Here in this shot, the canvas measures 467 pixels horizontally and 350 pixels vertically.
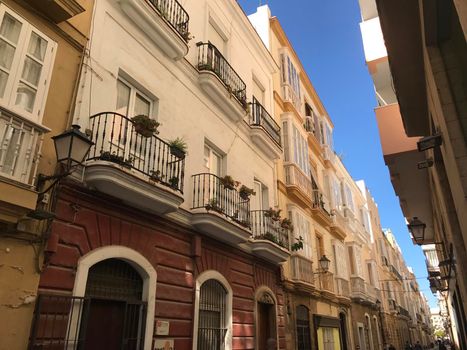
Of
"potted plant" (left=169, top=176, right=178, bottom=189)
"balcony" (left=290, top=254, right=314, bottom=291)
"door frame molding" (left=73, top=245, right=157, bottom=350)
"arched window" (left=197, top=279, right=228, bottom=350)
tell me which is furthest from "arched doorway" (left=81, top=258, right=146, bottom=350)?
"balcony" (left=290, top=254, right=314, bottom=291)

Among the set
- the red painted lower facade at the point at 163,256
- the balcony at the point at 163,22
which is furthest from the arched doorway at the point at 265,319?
the balcony at the point at 163,22

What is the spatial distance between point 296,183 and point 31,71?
10.6 metres

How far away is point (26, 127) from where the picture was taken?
4.84 m

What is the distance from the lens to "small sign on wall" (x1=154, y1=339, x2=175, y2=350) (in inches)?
259

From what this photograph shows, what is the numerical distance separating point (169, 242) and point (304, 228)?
8165 mm

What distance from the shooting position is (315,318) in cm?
1410

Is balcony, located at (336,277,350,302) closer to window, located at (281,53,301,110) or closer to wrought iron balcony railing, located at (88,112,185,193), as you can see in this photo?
window, located at (281,53,301,110)

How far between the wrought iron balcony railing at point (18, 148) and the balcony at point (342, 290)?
49.9 feet

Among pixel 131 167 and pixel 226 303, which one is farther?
pixel 226 303

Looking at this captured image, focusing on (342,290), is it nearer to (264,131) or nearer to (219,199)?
(264,131)

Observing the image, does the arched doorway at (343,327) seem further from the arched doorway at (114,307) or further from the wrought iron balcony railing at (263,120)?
the arched doorway at (114,307)

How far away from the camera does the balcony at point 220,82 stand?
9.58 meters

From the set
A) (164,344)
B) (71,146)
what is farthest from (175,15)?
(164,344)

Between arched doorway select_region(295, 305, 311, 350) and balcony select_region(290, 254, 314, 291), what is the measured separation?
77 centimetres
